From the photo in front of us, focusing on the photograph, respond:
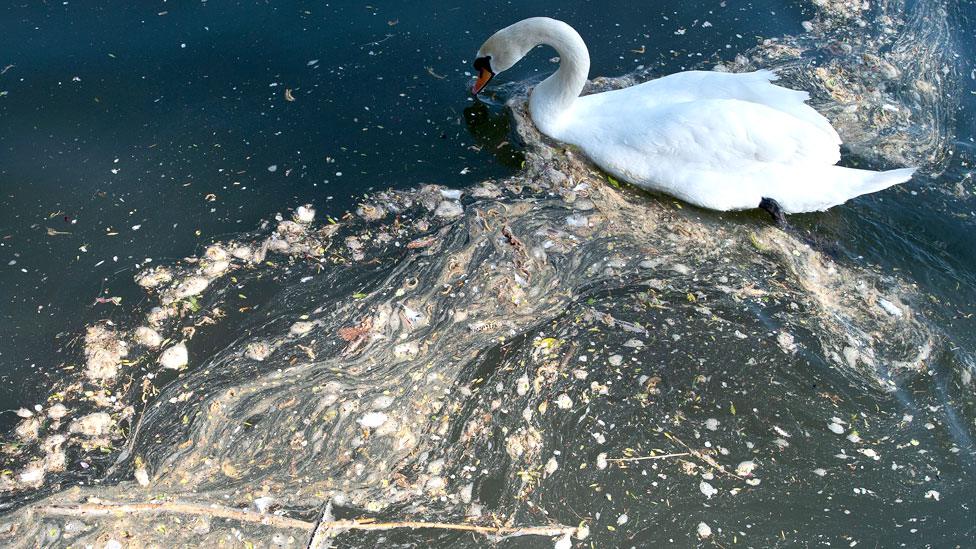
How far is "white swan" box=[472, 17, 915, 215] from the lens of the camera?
4355mm

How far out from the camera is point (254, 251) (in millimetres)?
4277

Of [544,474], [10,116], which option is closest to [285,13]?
[10,116]

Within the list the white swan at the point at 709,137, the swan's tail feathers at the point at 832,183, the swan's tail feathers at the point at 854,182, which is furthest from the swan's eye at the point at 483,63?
the swan's tail feathers at the point at 854,182

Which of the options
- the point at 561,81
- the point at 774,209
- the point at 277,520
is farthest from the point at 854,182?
the point at 277,520

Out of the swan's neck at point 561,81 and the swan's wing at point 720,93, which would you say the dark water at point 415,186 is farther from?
the swan's wing at point 720,93

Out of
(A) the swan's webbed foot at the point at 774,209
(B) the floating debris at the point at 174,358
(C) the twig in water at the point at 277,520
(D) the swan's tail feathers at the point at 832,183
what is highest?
(D) the swan's tail feathers at the point at 832,183

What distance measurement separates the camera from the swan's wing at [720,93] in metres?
4.62

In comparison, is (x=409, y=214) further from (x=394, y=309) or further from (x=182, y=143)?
(x=182, y=143)

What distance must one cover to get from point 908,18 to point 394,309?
4.73 meters

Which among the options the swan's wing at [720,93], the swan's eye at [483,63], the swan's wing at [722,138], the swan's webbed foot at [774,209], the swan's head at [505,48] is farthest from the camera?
the swan's eye at [483,63]

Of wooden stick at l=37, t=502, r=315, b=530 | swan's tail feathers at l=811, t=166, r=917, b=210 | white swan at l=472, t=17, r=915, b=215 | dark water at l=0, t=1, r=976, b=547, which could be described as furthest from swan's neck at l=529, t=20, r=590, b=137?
wooden stick at l=37, t=502, r=315, b=530

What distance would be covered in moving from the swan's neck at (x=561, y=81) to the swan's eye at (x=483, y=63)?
366 mm

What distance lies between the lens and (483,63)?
5117 millimetres

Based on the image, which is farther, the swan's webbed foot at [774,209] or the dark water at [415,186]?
the swan's webbed foot at [774,209]
